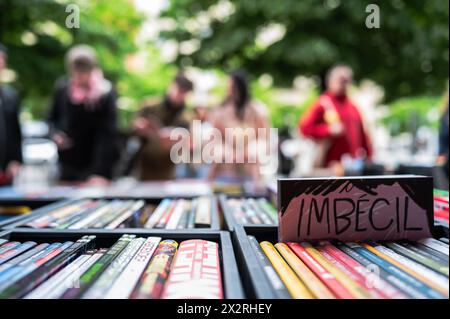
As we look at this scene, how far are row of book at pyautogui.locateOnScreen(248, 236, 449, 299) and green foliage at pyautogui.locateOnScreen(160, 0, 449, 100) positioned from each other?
5824 millimetres

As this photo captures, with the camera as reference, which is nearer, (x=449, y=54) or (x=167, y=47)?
(x=449, y=54)

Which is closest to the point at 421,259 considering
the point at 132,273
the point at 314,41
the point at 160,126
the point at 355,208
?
the point at 355,208

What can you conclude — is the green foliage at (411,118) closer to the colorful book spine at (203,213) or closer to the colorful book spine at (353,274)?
the colorful book spine at (203,213)

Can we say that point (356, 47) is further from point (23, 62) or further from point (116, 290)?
point (116, 290)

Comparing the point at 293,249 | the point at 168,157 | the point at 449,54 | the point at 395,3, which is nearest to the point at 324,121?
the point at 168,157

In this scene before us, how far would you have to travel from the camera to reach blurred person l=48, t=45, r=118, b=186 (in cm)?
271

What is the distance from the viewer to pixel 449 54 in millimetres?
1731

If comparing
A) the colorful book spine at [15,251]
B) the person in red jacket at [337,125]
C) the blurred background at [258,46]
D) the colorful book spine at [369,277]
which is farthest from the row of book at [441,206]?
the blurred background at [258,46]

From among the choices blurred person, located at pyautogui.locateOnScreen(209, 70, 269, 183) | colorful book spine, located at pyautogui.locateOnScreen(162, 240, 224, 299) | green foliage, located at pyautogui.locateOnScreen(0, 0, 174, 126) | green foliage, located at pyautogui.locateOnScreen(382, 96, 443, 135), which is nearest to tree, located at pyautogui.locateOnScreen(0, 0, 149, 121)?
green foliage, located at pyautogui.locateOnScreen(0, 0, 174, 126)

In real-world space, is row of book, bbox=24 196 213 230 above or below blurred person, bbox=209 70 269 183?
below

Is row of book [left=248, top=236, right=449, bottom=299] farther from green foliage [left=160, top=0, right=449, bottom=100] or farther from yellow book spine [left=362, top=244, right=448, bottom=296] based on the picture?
green foliage [left=160, top=0, right=449, bottom=100]
